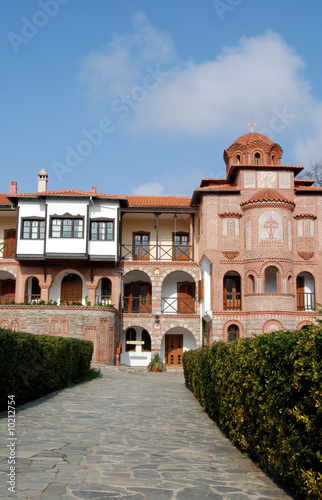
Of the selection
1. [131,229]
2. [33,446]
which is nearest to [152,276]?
[131,229]

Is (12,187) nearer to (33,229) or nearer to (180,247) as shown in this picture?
(33,229)

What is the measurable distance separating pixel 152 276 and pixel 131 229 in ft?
14.1

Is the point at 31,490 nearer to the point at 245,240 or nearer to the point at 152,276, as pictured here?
the point at 245,240

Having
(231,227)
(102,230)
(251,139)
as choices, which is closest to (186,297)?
(231,227)

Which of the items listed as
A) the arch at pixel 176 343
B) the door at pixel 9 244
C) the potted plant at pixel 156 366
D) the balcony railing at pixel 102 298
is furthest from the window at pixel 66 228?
the potted plant at pixel 156 366

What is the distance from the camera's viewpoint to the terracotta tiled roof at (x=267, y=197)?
26375mm

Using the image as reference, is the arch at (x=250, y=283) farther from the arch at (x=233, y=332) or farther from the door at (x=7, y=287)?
the door at (x=7, y=287)

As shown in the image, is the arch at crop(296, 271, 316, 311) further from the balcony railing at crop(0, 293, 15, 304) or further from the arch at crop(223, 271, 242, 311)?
the balcony railing at crop(0, 293, 15, 304)

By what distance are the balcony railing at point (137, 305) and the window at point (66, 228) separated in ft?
17.5

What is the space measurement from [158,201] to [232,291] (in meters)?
8.87

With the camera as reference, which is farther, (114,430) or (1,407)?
(1,407)

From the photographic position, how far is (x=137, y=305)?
105 feet

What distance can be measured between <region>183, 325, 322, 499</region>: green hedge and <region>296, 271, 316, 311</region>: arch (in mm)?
20474

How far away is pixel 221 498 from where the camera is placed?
15.4 feet
